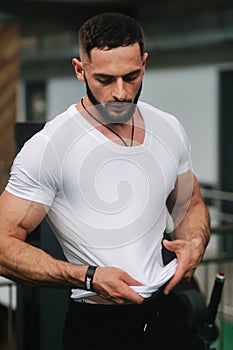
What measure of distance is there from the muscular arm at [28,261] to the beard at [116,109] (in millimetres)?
185

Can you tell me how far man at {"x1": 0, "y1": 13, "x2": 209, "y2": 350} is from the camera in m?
0.98

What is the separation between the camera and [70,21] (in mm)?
5621

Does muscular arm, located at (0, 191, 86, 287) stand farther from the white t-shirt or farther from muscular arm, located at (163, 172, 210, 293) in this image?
muscular arm, located at (163, 172, 210, 293)

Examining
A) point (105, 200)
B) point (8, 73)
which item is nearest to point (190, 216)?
point (105, 200)

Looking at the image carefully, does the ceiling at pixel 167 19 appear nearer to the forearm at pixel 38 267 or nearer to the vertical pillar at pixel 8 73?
the vertical pillar at pixel 8 73

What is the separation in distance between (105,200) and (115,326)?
25 centimetres

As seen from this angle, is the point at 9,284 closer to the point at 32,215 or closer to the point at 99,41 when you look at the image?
the point at 32,215

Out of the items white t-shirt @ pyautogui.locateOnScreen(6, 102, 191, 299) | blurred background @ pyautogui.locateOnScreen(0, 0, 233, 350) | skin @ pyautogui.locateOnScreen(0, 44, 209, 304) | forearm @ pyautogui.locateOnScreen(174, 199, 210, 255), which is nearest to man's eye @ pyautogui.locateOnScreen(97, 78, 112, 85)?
skin @ pyautogui.locateOnScreen(0, 44, 209, 304)

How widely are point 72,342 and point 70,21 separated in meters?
4.80

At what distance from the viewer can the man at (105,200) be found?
0.98 metres

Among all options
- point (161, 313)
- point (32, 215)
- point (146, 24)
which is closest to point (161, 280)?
point (161, 313)

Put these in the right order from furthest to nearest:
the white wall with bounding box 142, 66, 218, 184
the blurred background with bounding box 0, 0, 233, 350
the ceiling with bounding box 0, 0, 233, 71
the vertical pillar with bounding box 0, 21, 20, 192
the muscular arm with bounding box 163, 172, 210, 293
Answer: the vertical pillar with bounding box 0, 21, 20, 192
the white wall with bounding box 142, 66, 218, 184
the blurred background with bounding box 0, 0, 233, 350
the ceiling with bounding box 0, 0, 233, 71
the muscular arm with bounding box 163, 172, 210, 293

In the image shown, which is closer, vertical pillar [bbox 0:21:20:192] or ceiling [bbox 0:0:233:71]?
ceiling [bbox 0:0:233:71]

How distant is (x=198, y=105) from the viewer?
18.0 ft
